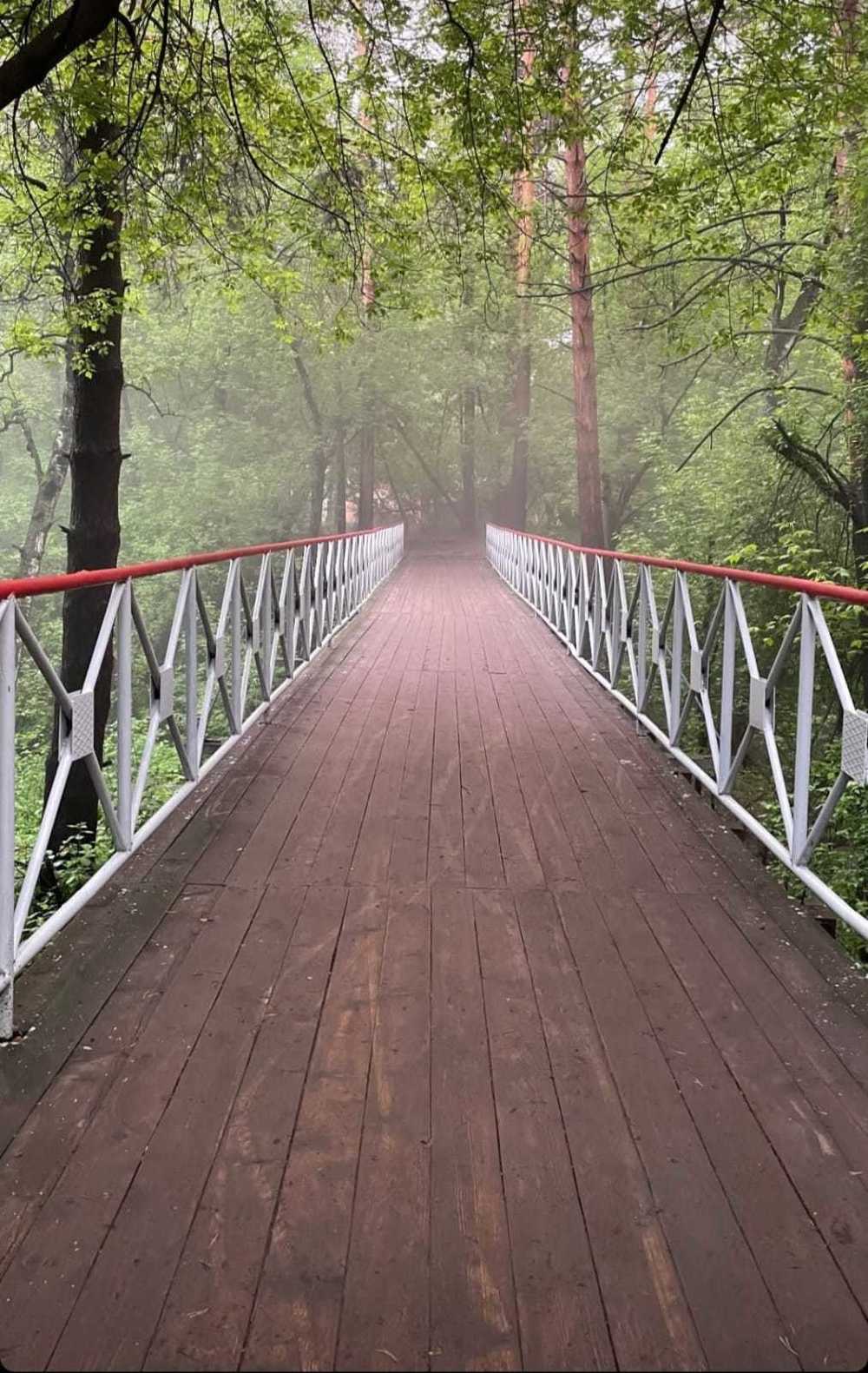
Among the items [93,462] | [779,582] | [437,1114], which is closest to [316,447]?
[93,462]

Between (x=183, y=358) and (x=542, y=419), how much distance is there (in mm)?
10358

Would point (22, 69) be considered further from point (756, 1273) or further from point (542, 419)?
point (542, 419)

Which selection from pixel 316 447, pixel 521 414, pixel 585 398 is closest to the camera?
pixel 585 398

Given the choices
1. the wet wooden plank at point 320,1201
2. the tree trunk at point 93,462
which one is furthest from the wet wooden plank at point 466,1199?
the tree trunk at point 93,462

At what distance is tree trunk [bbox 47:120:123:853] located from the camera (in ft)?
17.0

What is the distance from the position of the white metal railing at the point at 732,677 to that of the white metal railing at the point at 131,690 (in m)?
2.17

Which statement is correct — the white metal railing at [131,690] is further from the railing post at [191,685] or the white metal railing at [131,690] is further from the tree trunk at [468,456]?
the tree trunk at [468,456]

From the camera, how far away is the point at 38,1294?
1427 millimetres

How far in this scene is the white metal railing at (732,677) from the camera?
8.83ft

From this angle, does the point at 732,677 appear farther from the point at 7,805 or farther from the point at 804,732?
the point at 7,805

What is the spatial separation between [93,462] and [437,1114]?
452 cm

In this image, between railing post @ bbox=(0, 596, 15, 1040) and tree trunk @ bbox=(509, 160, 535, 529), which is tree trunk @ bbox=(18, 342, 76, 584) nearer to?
tree trunk @ bbox=(509, 160, 535, 529)

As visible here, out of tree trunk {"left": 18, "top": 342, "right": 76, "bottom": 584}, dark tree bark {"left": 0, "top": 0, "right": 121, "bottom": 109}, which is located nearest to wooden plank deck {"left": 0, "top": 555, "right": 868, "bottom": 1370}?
dark tree bark {"left": 0, "top": 0, "right": 121, "bottom": 109}

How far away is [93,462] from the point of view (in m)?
5.26
